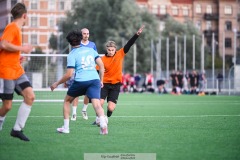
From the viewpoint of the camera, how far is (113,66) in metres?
15.6

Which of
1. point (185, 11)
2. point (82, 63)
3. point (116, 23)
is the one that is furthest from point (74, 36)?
point (185, 11)

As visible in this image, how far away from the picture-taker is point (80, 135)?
12.8m

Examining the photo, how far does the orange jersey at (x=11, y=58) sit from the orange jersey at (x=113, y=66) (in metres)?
4.57

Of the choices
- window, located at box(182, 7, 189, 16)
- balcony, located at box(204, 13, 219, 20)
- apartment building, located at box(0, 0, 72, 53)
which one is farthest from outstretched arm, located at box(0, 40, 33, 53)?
apartment building, located at box(0, 0, 72, 53)

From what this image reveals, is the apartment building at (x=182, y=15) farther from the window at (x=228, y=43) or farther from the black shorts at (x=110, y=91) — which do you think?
the black shorts at (x=110, y=91)

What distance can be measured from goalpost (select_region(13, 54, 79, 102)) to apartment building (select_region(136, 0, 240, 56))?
8685cm

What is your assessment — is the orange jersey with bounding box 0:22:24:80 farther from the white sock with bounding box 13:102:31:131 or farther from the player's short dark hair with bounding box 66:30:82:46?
the player's short dark hair with bounding box 66:30:82:46

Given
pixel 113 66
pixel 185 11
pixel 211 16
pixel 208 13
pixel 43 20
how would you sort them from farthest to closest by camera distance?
pixel 43 20, pixel 185 11, pixel 208 13, pixel 211 16, pixel 113 66

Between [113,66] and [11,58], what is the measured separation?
15.6ft

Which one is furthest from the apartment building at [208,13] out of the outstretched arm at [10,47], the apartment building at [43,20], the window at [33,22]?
the outstretched arm at [10,47]

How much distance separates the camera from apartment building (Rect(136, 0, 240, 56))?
120 m

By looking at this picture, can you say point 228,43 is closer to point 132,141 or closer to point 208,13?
point 208,13

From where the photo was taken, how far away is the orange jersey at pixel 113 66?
15587 mm

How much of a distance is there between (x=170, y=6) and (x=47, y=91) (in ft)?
307
